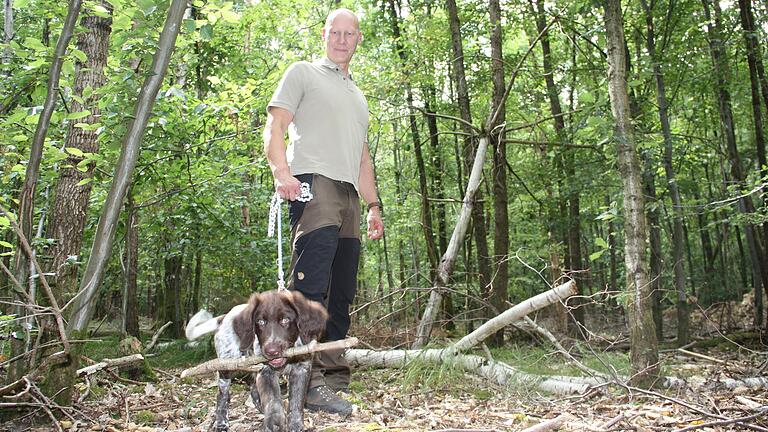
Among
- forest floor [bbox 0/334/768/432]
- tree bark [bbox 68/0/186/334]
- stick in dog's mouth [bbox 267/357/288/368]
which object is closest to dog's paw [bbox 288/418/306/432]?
forest floor [bbox 0/334/768/432]

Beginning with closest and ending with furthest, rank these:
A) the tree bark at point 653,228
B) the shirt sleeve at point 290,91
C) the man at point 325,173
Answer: the man at point 325,173
the shirt sleeve at point 290,91
the tree bark at point 653,228

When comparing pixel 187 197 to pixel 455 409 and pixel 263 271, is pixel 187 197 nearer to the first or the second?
pixel 263 271

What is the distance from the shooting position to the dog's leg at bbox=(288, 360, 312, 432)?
3289 mm

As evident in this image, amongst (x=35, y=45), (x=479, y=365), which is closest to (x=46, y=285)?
(x=35, y=45)

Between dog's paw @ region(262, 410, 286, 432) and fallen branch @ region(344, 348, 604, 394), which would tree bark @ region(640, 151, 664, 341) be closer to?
fallen branch @ region(344, 348, 604, 394)

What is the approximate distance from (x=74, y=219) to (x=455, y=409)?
146 inches

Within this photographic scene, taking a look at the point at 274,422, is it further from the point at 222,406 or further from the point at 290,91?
the point at 290,91

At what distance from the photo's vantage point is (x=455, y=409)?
4.50 m

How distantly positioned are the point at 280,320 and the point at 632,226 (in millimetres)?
3221

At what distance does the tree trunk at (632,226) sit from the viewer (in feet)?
15.6

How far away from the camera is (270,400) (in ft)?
10.6

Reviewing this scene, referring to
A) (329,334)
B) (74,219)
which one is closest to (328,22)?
(329,334)

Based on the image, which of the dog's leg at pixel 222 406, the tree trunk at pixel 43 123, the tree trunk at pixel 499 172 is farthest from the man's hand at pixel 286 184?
the tree trunk at pixel 499 172

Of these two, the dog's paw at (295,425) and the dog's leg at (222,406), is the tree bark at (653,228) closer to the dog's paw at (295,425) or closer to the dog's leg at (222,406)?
the dog's paw at (295,425)
